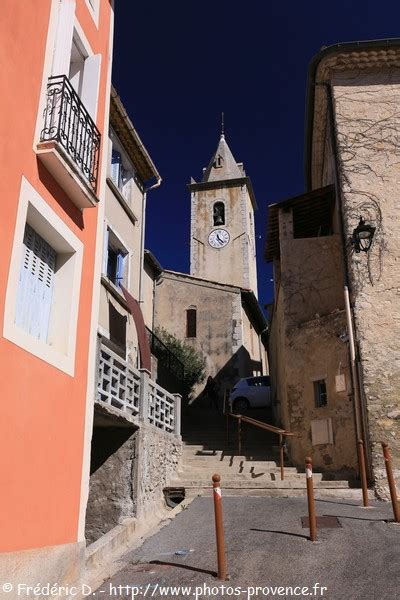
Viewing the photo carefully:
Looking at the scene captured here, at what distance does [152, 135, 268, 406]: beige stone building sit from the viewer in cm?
2813

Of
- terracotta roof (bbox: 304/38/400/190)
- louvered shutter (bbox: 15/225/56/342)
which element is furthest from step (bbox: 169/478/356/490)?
terracotta roof (bbox: 304/38/400/190)

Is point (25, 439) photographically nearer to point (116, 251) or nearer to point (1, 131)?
point (1, 131)

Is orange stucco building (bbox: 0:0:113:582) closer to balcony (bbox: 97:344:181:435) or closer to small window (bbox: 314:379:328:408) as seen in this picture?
balcony (bbox: 97:344:181:435)

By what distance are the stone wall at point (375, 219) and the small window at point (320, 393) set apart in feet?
5.31

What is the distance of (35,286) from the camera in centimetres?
634

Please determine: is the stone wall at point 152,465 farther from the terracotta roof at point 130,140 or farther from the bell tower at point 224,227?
the bell tower at point 224,227

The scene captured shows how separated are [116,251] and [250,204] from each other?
3051cm

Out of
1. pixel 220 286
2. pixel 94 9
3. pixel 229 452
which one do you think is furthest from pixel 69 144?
pixel 220 286

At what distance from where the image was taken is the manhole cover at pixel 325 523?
779cm

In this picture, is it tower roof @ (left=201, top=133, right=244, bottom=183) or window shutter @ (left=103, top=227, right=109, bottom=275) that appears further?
tower roof @ (left=201, top=133, right=244, bottom=183)

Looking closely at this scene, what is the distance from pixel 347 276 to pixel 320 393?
3107 mm

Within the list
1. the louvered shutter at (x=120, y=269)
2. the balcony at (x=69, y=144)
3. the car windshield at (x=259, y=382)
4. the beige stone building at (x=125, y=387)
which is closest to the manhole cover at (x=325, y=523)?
the beige stone building at (x=125, y=387)

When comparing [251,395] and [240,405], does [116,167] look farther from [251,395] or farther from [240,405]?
[240,405]

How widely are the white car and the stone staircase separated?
431 centimetres
